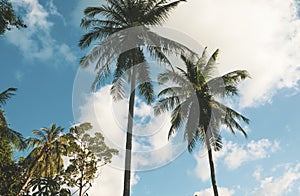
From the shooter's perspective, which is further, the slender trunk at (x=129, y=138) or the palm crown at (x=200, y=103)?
the palm crown at (x=200, y=103)

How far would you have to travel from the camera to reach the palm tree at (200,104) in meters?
20.4

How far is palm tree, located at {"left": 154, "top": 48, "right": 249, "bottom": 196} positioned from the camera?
20.4 meters

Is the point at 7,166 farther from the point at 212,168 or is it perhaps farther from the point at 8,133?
the point at 212,168

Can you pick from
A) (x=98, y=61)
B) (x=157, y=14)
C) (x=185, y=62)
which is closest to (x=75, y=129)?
(x=185, y=62)

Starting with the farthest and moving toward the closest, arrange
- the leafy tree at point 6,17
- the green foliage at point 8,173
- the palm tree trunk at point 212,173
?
the green foliage at point 8,173 → the palm tree trunk at point 212,173 → the leafy tree at point 6,17

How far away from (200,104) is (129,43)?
7478 millimetres

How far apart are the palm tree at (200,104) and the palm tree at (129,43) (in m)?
4.64

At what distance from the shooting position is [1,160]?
19281 millimetres

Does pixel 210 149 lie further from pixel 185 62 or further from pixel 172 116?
pixel 185 62

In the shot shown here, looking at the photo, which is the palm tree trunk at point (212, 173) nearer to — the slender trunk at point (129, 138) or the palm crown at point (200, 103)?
the palm crown at point (200, 103)

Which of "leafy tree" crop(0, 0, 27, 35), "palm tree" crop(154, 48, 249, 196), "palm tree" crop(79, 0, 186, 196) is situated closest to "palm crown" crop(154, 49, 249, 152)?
"palm tree" crop(154, 48, 249, 196)

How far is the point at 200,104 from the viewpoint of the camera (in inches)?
817

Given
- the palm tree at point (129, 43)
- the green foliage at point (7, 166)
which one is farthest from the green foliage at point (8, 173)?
the palm tree at point (129, 43)

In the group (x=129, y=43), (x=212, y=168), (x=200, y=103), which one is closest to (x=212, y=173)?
(x=212, y=168)
